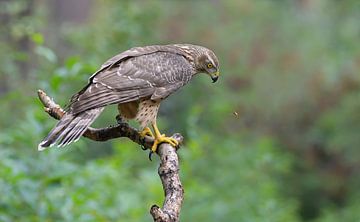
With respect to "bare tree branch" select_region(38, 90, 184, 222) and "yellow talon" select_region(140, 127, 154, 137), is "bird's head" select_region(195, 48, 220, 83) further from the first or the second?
"bare tree branch" select_region(38, 90, 184, 222)

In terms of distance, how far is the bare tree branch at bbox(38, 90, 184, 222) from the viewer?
3763 mm

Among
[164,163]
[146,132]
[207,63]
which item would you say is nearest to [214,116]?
[207,63]

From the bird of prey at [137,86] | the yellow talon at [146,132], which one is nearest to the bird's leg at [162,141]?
the bird of prey at [137,86]

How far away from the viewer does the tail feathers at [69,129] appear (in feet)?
14.7

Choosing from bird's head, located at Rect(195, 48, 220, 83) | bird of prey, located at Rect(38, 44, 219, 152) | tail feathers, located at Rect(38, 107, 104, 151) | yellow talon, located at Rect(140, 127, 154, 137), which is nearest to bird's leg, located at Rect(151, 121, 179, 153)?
bird of prey, located at Rect(38, 44, 219, 152)

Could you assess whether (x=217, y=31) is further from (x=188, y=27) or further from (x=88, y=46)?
(x=88, y=46)

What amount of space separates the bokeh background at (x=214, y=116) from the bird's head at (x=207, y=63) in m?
0.89

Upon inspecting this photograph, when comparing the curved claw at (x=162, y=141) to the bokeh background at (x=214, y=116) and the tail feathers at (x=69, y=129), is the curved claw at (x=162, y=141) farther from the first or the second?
the bokeh background at (x=214, y=116)

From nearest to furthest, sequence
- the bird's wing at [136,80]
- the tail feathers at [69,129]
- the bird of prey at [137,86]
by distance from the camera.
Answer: the tail feathers at [69,129] < the bird of prey at [137,86] < the bird's wing at [136,80]

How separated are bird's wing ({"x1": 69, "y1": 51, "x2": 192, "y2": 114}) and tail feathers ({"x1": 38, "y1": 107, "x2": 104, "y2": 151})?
4cm

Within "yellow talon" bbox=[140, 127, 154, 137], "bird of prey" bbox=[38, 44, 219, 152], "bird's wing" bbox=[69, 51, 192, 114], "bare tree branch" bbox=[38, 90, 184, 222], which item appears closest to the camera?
"bare tree branch" bbox=[38, 90, 184, 222]

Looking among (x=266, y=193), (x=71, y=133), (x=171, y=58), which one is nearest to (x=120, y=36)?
(x=266, y=193)

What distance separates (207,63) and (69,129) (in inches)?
59.6

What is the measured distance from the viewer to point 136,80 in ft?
17.2
